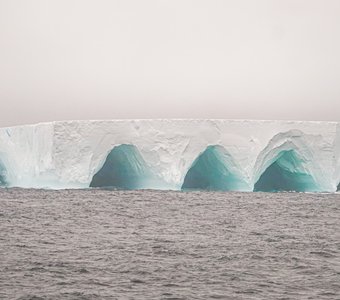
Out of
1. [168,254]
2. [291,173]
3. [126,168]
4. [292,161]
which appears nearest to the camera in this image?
[168,254]

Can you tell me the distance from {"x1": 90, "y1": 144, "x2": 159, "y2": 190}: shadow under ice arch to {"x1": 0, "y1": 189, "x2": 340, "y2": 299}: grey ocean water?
269 cm

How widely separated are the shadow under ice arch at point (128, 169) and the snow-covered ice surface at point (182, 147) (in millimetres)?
50

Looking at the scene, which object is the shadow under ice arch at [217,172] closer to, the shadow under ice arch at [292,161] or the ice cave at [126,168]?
the shadow under ice arch at [292,161]

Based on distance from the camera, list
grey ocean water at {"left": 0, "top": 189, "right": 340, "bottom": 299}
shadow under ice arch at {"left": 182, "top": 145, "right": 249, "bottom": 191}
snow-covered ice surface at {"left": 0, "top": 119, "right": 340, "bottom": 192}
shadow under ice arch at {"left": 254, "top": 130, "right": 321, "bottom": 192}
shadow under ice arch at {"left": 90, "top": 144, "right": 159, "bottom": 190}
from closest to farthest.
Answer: grey ocean water at {"left": 0, "top": 189, "right": 340, "bottom": 299} < snow-covered ice surface at {"left": 0, "top": 119, "right": 340, "bottom": 192} < shadow under ice arch at {"left": 254, "top": 130, "right": 321, "bottom": 192} < shadow under ice arch at {"left": 182, "top": 145, "right": 249, "bottom": 191} < shadow under ice arch at {"left": 90, "top": 144, "right": 159, "bottom": 190}

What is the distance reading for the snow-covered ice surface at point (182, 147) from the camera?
681 inches

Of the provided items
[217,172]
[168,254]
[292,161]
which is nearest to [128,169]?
[217,172]

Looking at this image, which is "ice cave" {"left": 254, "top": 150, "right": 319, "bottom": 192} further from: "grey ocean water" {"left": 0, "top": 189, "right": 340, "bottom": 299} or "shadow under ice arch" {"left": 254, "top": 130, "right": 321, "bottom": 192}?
"grey ocean water" {"left": 0, "top": 189, "right": 340, "bottom": 299}

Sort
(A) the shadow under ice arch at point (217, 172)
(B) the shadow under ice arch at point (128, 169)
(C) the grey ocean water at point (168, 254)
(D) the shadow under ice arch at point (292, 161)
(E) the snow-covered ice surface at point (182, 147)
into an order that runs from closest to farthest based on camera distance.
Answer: (C) the grey ocean water at point (168, 254) → (E) the snow-covered ice surface at point (182, 147) → (D) the shadow under ice arch at point (292, 161) → (A) the shadow under ice arch at point (217, 172) → (B) the shadow under ice arch at point (128, 169)

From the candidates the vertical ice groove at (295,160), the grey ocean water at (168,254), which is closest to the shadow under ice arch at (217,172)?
the vertical ice groove at (295,160)

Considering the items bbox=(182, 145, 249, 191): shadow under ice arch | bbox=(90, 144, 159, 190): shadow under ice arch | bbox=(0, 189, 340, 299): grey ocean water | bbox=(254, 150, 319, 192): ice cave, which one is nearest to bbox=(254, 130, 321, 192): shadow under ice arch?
bbox=(254, 150, 319, 192): ice cave

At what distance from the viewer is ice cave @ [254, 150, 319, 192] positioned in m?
→ 18.1

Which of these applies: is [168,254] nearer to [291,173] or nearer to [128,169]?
[128,169]

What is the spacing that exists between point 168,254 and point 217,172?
34.8 feet

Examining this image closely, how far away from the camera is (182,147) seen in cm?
1744
